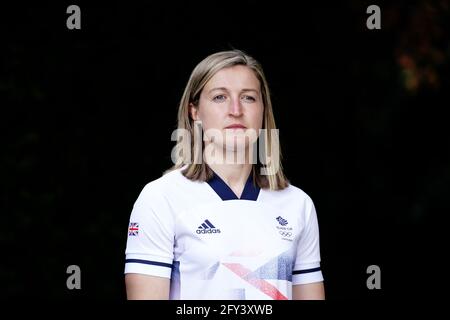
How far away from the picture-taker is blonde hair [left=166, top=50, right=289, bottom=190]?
10.1 feet

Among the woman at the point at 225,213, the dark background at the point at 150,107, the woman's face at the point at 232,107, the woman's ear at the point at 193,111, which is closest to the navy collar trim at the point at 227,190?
the woman at the point at 225,213

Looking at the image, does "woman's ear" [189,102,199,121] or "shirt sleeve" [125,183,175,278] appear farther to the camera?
"woman's ear" [189,102,199,121]

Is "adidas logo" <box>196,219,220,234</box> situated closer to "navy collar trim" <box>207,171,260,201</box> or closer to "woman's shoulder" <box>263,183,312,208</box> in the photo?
"navy collar trim" <box>207,171,260,201</box>

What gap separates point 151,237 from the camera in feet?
9.38

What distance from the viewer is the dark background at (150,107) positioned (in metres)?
5.46

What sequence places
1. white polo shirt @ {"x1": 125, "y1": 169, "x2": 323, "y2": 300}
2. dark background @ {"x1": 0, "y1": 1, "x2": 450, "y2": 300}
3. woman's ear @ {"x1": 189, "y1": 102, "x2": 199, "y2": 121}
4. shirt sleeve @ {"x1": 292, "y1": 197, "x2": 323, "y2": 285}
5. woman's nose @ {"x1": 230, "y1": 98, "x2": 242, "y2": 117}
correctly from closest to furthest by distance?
A: white polo shirt @ {"x1": 125, "y1": 169, "x2": 323, "y2": 300} < woman's nose @ {"x1": 230, "y1": 98, "x2": 242, "y2": 117} < shirt sleeve @ {"x1": 292, "y1": 197, "x2": 323, "y2": 285} < woman's ear @ {"x1": 189, "y1": 102, "x2": 199, "y2": 121} < dark background @ {"x1": 0, "y1": 1, "x2": 450, "y2": 300}

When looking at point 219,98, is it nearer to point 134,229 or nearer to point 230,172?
point 230,172

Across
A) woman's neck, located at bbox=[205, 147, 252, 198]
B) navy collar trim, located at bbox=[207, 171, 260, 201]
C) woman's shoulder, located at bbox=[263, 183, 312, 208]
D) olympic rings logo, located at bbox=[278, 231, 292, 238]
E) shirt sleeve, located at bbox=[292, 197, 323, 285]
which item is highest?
woman's neck, located at bbox=[205, 147, 252, 198]

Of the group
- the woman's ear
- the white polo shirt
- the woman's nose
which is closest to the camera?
the white polo shirt

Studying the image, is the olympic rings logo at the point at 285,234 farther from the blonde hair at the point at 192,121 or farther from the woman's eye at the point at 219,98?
the woman's eye at the point at 219,98

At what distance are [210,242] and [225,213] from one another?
0.52 feet

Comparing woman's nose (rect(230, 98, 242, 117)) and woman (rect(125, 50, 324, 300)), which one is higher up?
woman's nose (rect(230, 98, 242, 117))

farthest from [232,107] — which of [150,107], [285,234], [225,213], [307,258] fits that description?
[150,107]

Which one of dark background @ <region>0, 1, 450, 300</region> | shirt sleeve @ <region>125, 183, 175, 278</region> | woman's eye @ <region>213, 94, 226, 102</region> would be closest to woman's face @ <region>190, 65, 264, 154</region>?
woman's eye @ <region>213, 94, 226, 102</region>
